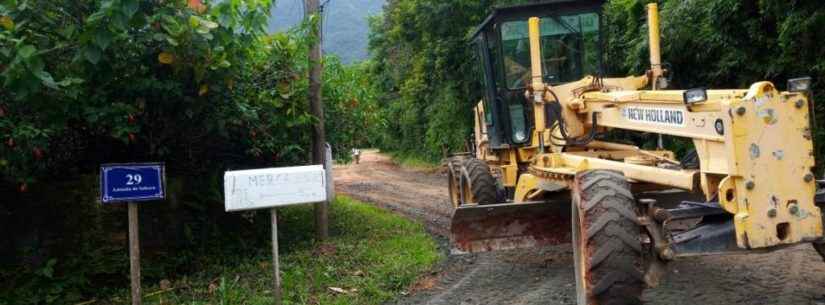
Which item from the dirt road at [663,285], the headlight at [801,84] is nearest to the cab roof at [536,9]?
the dirt road at [663,285]

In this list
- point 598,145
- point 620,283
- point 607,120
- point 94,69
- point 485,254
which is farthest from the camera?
point 485,254

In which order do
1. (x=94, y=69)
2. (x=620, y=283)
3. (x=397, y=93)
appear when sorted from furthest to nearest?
(x=397, y=93) → (x=94, y=69) → (x=620, y=283)

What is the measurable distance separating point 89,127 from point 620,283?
619cm

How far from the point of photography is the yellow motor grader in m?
4.29

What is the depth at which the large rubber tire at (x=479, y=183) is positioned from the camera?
29.7 feet

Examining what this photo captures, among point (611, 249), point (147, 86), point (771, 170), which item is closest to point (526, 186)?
point (611, 249)

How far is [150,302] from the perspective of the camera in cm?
727

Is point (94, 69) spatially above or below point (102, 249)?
above

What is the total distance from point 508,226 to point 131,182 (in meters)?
3.34

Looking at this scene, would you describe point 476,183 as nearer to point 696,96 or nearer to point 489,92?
point 489,92

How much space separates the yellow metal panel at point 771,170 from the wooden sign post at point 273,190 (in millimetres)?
3531

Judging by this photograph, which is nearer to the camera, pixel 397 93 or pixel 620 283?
pixel 620 283

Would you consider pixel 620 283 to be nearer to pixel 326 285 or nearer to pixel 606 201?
pixel 606 201

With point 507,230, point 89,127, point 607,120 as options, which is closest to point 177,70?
point 89,127
